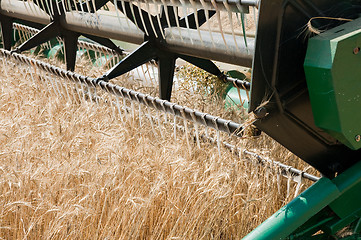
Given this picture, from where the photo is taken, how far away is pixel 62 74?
361 centimetres

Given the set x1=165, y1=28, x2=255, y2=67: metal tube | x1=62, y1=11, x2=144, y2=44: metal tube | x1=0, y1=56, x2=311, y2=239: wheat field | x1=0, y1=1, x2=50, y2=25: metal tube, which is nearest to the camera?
x1=0, y1=56, x2=311, y2=239: wheat field

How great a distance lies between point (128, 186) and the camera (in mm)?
2336

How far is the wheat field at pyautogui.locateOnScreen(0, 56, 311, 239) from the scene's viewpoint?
84.4 inches

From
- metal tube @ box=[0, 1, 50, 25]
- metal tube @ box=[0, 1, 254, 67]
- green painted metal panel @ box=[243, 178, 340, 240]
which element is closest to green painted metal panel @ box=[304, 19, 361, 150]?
green painted metal panel @ box=[243, 178, 340, 240]

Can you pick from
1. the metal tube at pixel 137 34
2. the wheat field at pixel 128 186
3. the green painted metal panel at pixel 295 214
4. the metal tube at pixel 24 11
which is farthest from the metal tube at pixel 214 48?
the metal tube at pixel 24 11

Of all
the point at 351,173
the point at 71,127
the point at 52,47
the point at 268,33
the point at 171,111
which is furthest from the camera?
the point at 52,47

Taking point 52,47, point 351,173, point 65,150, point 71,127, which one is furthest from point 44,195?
point 52,47

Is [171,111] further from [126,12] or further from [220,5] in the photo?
[220,5]

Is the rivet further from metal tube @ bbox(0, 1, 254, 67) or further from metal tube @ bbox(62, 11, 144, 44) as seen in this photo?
metal tube @ bbox(62, 11, 144, 44)

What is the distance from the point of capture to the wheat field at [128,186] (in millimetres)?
2145

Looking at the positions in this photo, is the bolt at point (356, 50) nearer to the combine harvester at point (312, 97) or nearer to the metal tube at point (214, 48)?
the combine harvester at point (312, 97)

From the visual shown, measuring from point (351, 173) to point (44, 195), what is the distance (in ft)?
4.00

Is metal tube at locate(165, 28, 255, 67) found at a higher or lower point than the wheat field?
higher

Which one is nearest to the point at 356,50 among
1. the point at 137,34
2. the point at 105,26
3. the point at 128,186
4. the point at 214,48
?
the point at 214,48
